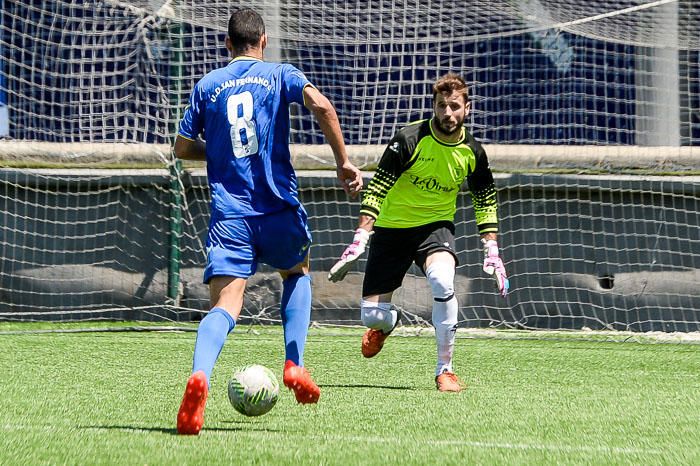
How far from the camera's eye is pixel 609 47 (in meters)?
13.9

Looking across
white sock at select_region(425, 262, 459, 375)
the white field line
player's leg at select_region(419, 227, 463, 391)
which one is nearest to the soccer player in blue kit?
the white field line

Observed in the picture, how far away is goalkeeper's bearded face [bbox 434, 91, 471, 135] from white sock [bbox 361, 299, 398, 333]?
48.2 inches

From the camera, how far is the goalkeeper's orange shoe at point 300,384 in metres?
4.86

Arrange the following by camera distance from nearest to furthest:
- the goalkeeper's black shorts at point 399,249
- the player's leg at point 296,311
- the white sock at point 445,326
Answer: the player's leg at point 296,311 → the white sock at point 445,326 → the goalkeeper's black shorts at point 399,249

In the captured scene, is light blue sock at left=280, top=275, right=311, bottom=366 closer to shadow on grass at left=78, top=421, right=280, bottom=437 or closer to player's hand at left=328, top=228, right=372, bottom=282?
shadow on grass at left=78, top=421, right=280, bottom=437

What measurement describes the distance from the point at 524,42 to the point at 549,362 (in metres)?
6.15

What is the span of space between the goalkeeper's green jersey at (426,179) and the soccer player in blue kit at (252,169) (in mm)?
1775

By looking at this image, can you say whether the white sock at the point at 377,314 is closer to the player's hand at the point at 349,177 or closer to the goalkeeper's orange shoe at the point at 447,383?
the goalkeeper's orange shoe at the point at 447,383

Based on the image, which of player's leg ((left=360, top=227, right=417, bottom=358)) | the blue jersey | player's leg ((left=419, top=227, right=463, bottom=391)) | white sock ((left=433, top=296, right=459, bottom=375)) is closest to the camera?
the blue jersey

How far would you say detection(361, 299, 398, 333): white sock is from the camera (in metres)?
7.31

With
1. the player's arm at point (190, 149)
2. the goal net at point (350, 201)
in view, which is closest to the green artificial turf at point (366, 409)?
the player's arm at point (190, 149)

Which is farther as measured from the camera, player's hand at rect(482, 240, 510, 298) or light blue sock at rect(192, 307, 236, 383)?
player's hand at rect(482, 240, 510, 298)

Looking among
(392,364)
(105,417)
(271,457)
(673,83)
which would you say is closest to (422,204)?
(392,364)

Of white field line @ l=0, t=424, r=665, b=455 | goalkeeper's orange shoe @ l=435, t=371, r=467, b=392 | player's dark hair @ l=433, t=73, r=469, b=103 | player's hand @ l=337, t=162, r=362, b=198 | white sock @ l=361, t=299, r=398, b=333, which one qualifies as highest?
player's dark hair @ l=433, t=73, r=469, b=103
